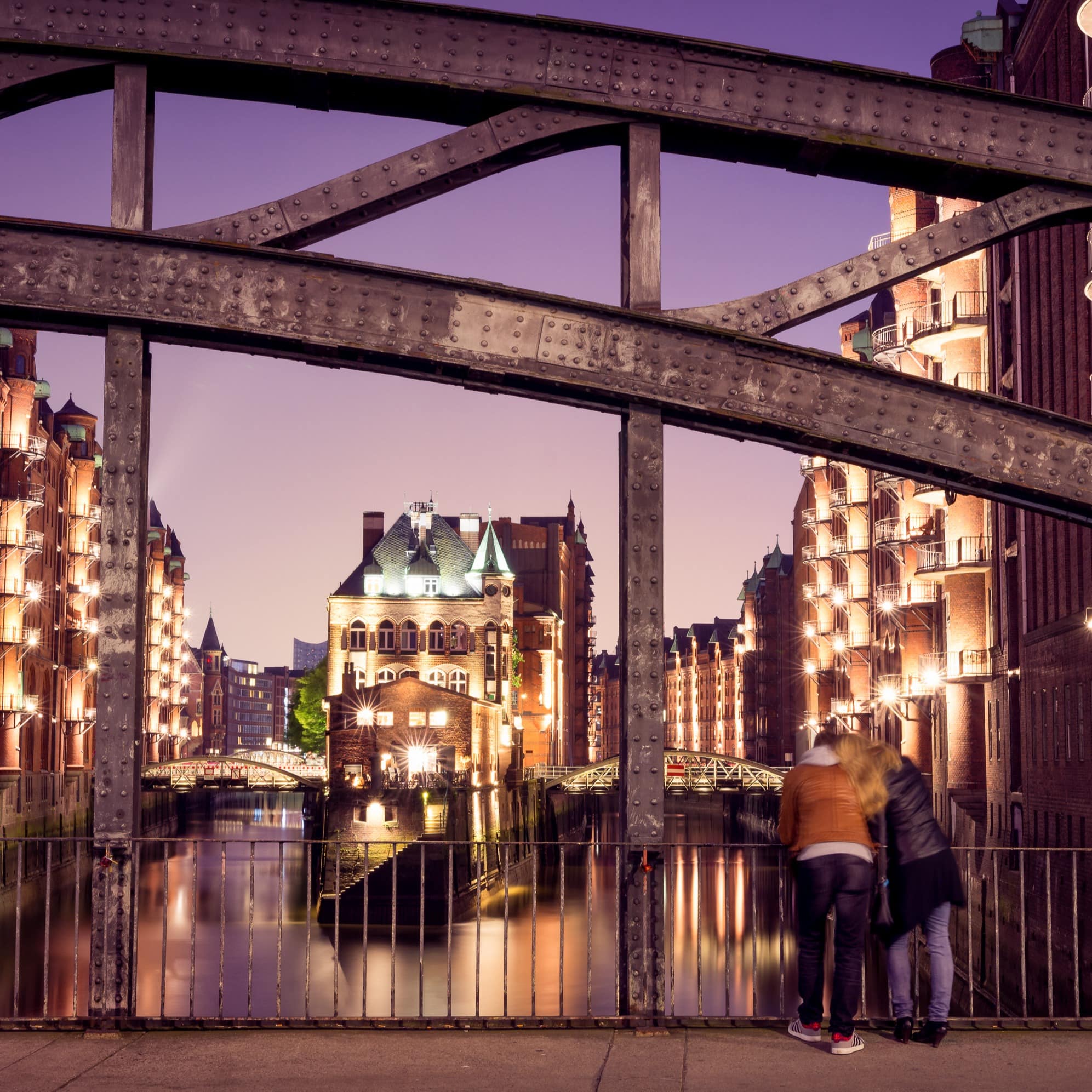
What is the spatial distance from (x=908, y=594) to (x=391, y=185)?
42100mm

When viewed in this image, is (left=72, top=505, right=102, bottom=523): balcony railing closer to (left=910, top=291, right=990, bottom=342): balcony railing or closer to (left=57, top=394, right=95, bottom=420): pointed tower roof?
(left=57, top=394, right=95, bottom=420): pointed tower roof

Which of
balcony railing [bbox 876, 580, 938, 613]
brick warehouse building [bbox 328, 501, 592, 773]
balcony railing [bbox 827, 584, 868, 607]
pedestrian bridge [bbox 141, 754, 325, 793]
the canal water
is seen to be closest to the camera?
the canal water

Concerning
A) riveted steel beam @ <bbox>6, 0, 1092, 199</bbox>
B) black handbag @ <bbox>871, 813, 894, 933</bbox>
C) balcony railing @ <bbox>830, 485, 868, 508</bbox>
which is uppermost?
balcony railing @ <bbox>830, 485, 868, 508</bbox>

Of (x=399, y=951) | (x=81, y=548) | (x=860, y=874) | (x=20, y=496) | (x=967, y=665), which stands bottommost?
(x=399, y=951)

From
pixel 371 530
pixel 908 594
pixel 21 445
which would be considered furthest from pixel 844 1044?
pixel 371 530

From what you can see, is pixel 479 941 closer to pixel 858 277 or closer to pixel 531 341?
pixel 531 341

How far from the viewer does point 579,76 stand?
8133mm

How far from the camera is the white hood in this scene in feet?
23.8

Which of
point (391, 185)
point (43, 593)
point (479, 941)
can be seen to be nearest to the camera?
point (391, 185)

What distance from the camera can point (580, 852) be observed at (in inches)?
3083

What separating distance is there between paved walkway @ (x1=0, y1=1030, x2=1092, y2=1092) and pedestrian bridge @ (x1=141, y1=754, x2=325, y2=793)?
212ft

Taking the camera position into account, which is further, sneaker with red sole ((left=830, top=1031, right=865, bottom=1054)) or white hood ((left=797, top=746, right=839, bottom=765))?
white hood ((left=797, top=746, right=839, bottom=765))

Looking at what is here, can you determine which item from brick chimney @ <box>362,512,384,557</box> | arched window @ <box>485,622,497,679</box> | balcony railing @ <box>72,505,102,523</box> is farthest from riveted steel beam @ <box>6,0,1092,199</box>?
brick chimney @ <box>362,512,384,557</box>

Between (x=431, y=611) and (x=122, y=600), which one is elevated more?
(x=431, y=611)
